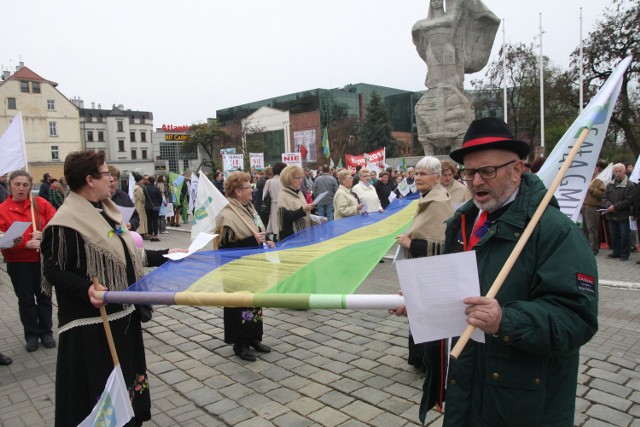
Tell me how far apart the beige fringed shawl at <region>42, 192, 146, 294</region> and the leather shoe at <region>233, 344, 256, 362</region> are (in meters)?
2.30

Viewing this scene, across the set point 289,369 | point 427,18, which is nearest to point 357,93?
point 427,18

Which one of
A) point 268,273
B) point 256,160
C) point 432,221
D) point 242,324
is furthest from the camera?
point 256,160

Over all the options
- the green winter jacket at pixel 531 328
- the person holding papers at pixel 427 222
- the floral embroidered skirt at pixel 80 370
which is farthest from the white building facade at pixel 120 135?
the green winter jacket at pixel 531 328

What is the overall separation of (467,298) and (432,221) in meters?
2.95

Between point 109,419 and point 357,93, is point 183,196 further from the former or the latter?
point 357,93

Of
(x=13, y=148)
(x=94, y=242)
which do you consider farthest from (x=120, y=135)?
(x=94, y=242)

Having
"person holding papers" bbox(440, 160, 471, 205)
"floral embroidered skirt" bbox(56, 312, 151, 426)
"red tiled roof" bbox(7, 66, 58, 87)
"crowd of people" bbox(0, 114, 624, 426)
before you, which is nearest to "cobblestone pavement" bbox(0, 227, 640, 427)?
"crowd of people" bbox(0, 114, 624, 426)

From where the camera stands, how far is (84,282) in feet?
10.4

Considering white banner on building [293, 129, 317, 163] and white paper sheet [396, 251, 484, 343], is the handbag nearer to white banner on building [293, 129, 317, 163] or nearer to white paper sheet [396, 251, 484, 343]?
white paper sheet [396, 251, 484, 343]

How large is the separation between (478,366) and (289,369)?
326cm

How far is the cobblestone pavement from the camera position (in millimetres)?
4027

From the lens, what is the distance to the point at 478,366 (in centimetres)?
212

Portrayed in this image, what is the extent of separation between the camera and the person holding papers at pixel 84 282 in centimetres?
316

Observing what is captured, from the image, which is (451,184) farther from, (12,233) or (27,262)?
(27,262)
